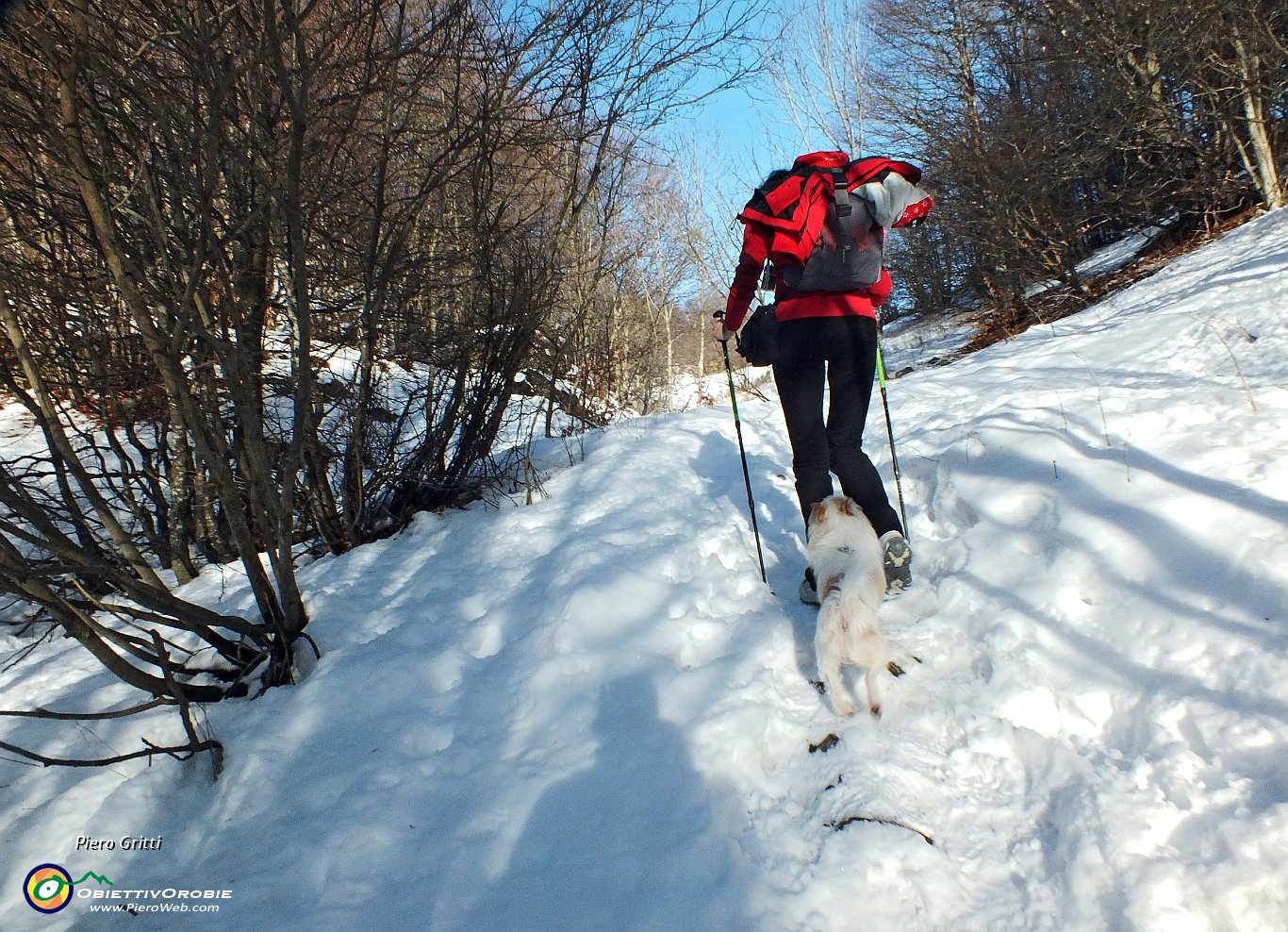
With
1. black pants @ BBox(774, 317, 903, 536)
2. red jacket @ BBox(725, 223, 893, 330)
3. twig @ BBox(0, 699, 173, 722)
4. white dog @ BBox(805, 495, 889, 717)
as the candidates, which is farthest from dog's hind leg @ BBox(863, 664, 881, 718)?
twig @ BBox(0, 699, 173, 722)

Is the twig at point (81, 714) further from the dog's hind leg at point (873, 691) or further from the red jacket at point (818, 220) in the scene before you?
the red jacket at point (818, 220)

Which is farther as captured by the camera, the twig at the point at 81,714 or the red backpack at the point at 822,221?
the red backpack at the point at 822,221

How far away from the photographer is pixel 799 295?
2.62 metres

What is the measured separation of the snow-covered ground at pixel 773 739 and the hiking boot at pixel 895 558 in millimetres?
114

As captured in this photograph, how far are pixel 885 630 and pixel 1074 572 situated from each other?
0.74 meters

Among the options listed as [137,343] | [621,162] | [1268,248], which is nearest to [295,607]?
[137,343]

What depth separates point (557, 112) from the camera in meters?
4.30

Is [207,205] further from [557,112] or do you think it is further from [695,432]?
[695,432]

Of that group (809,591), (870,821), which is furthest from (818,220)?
(870,821)

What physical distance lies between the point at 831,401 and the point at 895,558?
29.4 inches

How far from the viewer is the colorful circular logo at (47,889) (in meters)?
1.77

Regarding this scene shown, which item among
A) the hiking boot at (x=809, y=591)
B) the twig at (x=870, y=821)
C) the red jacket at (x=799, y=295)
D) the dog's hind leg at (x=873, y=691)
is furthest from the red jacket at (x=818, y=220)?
the twig at (x=870, y=821)

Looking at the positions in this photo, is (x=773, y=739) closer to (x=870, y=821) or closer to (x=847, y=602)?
(x=870, y=821)

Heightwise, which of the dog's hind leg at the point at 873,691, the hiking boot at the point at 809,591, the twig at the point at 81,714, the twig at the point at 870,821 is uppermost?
the twig at the point at 81,714
